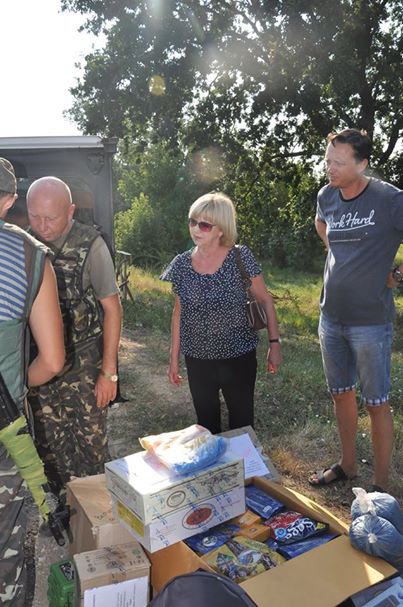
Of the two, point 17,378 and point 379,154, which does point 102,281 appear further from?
point 379,154

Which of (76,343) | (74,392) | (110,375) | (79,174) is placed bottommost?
(74,392)

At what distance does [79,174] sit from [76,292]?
4.87 feet

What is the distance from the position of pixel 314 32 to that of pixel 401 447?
7.71 meters

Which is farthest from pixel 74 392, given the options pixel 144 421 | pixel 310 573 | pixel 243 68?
pixel 243 68

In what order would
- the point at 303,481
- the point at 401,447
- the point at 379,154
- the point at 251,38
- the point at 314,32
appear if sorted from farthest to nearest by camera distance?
the point at 379,154 → the point at 251,38 → the point at 314,32 → the point at 401,447 → the point at 303,481

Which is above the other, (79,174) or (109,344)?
(79,174)

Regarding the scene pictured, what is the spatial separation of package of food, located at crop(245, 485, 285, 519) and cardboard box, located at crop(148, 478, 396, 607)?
0.20 metres

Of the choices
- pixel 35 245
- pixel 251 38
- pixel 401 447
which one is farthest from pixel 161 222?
pixel 35 245

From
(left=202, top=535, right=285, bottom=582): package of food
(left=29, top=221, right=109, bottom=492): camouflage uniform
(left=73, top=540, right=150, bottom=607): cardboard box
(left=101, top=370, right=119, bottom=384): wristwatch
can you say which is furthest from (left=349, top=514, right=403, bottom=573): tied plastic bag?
(left=29, top=221, right=109, bottom=492): camouflage uniform

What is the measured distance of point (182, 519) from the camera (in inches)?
78.7

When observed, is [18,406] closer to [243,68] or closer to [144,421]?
[144,421]

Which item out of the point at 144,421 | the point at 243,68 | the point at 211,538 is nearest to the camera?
the point at 211,538

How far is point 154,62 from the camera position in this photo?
373 inches

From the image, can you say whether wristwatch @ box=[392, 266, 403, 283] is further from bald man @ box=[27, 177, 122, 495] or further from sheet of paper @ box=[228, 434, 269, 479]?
bald man @ box=[27, 177, 122, 495]
